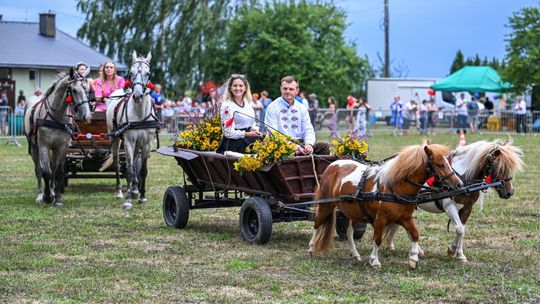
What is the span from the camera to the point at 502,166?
8.90m

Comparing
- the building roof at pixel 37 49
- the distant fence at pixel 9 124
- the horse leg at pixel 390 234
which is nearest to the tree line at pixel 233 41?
the building roof at pixel 37 49

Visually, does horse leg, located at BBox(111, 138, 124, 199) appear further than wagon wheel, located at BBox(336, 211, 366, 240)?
Yes

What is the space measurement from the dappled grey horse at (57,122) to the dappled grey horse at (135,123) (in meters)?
0.55

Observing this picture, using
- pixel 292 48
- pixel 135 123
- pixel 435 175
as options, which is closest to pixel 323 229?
pixel 435 175

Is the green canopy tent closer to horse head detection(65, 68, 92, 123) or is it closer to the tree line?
the tree line

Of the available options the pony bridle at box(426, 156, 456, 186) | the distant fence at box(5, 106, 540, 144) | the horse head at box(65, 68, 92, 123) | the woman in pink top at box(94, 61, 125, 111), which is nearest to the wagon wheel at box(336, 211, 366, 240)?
the pony bridle at box(426, 156, 456, 186)

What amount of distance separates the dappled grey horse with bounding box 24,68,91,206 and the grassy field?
523 mm

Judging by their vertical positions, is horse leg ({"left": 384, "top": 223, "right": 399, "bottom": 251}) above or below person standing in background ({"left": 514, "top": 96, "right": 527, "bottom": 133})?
below

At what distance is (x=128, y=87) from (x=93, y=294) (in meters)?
6.53

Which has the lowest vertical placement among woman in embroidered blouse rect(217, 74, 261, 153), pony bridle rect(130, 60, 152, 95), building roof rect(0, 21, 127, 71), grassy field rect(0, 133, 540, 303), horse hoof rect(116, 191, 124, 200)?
→ grassy field rect(0, 133, 540, 303)

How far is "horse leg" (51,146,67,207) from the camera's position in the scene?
44.6 feet

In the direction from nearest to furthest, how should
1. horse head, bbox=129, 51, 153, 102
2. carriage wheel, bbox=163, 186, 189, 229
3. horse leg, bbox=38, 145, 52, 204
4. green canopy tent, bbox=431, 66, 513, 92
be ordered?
carriage wheel, bbox=163, 186, 189, 229 → horse head, bbox=129, 51, 153, 102 → horse leg, bbox=38, 145, 52, 204 → green canopy tent, bbox=431, 66, 513, 92

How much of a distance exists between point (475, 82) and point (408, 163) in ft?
119

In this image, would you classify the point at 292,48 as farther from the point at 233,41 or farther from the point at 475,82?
the point at 475,82
